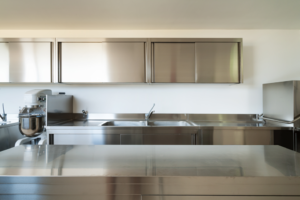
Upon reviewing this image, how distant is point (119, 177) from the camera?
698mm

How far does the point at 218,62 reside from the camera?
2660 mm

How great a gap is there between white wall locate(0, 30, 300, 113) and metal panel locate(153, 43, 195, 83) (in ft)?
1.20

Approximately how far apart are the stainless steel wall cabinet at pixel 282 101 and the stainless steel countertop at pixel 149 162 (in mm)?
1492

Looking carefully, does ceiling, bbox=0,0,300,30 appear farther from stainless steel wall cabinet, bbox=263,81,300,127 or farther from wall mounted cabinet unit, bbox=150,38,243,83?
stainless steel wall cabinet, bbox=263,81,300,127

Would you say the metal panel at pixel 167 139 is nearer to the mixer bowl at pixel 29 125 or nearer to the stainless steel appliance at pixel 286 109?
the stainless steel appliance at pixel 286 109

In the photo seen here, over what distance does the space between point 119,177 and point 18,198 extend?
16.2 inches

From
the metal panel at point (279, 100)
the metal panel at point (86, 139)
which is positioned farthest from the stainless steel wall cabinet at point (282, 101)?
the metal panel at point (86, 139)

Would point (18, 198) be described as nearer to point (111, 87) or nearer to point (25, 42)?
point (111, 87)

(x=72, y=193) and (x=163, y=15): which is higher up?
(x=163, y=15)

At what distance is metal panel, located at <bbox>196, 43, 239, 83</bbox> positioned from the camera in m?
2.65

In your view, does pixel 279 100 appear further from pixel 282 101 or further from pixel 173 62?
pixel 173 62

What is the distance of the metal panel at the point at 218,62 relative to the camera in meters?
2.65

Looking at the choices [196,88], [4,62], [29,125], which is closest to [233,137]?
[196,88]

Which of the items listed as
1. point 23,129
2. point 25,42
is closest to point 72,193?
point 23,129
